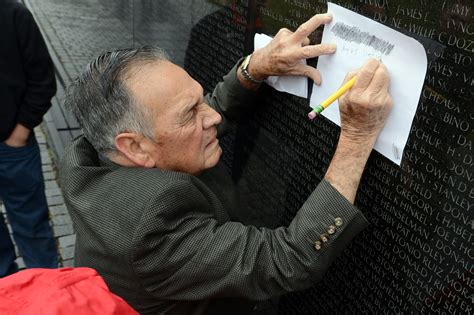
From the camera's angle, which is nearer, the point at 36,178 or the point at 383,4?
the point at 383,4

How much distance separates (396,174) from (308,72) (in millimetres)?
434

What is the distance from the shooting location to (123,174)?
149 cm

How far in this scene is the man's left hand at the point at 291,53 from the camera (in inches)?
57.8

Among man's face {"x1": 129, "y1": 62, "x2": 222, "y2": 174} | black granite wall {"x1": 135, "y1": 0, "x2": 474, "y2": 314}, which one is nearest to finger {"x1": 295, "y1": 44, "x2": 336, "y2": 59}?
black granite wall {"x1": 135, "y1": 0, "x2": 474, "y2": 314}

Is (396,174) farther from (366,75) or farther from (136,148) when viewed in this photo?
(136,148)

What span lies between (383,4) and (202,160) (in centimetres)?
72

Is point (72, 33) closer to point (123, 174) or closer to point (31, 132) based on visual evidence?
point (31, 132)

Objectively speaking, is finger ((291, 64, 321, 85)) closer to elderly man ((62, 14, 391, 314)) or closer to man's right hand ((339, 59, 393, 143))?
elderly man ((62, 14, 391, 314))

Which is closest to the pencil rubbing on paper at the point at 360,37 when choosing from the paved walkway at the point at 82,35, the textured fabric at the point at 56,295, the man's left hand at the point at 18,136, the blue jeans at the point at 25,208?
the textured fabric at the point at 56,295

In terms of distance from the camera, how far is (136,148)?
1.54 meters

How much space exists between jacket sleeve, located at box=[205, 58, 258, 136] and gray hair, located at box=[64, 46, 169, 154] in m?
0.39

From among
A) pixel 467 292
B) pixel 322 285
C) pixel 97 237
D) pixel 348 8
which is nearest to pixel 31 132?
pixel 97 237

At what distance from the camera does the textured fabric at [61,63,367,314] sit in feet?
4.35

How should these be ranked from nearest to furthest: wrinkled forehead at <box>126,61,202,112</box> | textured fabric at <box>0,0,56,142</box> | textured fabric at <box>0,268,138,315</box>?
1. textured fabric at <box>0,268,138,315</box>
2. wrinkled forehead at <box>126,61,202,112</box>
3. textured fabric at <box>0,0,56,142</box>
